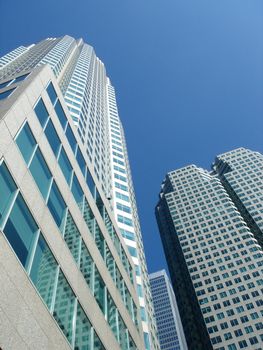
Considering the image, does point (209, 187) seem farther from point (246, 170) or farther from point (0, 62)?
point (0, 62)

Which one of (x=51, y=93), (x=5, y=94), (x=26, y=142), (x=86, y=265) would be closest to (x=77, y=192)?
(x=86, y=265)

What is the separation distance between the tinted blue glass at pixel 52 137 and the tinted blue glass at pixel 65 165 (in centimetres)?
60

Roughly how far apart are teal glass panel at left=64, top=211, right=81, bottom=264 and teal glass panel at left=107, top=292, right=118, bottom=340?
4074 millimetres

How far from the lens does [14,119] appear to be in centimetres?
1630

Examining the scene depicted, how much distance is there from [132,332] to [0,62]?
11831 cm

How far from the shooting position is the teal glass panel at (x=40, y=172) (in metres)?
17.5

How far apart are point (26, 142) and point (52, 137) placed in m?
4.26

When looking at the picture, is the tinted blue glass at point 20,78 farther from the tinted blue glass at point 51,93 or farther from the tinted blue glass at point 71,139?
the tinted blue glass at point 71,139

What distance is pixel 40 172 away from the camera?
18.2m

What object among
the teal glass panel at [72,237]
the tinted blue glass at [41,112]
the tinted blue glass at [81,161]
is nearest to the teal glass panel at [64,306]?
the teal glass panel at [72,237]

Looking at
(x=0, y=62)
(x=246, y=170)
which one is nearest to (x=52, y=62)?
(x=0, y=62)

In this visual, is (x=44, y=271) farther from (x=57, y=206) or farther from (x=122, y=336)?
(x=122, y=336)

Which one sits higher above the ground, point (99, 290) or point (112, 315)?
point (99, 290)

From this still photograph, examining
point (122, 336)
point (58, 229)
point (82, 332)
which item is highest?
point (58, 229)
